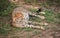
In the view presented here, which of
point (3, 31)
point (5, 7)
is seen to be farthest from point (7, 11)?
point (3, 31)

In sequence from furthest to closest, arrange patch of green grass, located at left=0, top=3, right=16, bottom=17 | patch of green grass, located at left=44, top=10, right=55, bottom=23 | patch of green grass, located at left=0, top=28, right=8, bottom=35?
patch of green grass, located at left=0, top=3, right=16, bottom=17
patch of green grass, located at left=44, top=10, right=55, bottom=23
patch of green grass, located at left=0, top=28, right=8, bottom=35

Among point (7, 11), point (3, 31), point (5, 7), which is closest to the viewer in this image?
point (3, 31)

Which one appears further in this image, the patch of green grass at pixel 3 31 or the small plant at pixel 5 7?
the small plant at pixel 5 7

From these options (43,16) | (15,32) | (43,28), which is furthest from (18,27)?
(43,16)

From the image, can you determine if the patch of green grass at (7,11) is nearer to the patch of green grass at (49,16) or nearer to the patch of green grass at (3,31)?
the patch of green grass at (3,31)

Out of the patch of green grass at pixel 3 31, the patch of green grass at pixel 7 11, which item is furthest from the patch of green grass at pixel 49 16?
the patch of green grass at pixel 3 31

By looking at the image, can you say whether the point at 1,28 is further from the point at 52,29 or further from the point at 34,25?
the point at 52,29

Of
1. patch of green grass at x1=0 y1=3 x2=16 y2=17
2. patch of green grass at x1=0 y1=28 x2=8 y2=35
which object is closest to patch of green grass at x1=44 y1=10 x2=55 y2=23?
patch of green grass at x1=0 y1=3 x2=16 y2=17

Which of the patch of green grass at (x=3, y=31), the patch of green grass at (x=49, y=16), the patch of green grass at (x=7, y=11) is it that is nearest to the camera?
the patch of green grass at (x=3, y=31)

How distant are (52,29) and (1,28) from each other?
5.16 ft

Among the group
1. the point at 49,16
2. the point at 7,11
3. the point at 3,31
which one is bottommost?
the point at 3,31

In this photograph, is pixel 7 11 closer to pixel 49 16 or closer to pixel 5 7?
pixel 5 7

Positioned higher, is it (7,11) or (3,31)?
(7,11)

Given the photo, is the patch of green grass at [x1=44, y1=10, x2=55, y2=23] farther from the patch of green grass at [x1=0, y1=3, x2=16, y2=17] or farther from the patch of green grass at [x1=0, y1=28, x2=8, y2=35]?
the patch of green grass at [x1=0, y1=28, x2=8, y2=35]
